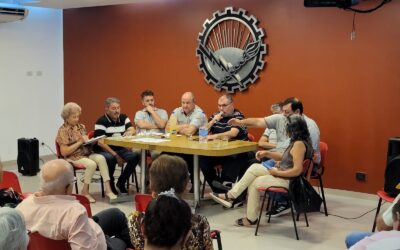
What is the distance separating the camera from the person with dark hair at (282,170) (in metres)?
4.53

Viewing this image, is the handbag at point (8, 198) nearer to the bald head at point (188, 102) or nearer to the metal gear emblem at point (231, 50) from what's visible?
the bald head at point (188, 102)

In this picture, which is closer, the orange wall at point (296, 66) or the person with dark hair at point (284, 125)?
the person with dark hair at point (284, 125)

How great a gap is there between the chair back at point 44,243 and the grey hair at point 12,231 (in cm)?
58

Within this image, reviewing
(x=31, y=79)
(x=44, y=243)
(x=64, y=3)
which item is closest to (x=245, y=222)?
(x=44, y=243)

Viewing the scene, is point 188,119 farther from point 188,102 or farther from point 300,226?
point 300,226

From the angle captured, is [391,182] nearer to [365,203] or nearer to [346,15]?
[365,203]

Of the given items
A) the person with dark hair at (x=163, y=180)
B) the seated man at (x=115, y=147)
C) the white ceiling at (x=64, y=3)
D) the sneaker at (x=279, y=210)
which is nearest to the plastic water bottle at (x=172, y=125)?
the seated man at (x=115, y=147)

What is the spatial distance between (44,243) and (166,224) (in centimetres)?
99

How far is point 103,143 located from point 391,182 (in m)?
3.19

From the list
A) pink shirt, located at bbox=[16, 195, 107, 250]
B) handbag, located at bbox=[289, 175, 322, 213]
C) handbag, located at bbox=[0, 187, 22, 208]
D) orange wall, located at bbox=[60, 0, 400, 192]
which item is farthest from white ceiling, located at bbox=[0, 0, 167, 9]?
pink shirt, located at bbox=[16, 195, 107, 250]

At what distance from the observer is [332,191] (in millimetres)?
6262

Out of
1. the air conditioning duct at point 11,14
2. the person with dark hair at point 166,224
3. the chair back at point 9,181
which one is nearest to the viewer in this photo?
the person with dark hair at point 166,224

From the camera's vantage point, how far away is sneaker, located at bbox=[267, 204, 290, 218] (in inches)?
208

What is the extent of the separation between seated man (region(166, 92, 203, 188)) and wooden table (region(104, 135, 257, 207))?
0.25m
